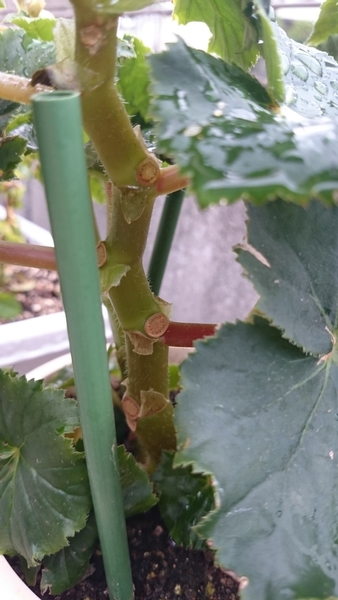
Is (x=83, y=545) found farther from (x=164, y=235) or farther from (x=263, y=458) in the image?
(x=164, y=235)

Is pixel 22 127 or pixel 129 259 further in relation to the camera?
pixel 22 127

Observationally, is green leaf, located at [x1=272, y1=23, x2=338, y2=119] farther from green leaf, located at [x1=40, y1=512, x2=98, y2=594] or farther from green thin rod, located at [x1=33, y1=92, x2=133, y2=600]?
green leaf, located at [x1=40, y1=512, x2=98, y2=594]

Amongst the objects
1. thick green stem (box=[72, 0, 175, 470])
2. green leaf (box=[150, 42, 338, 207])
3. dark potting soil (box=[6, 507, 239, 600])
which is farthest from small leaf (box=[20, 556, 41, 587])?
green leaf (box=[150, 42, 338, 207])

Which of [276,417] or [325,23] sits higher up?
[325,23]

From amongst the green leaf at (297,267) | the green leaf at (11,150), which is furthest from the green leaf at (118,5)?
the green leaf at (11,150)

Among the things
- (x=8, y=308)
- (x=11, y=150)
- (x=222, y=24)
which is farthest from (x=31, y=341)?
(x=222, y=24)

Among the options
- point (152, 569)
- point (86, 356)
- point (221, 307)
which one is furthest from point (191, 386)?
point (221, 307)
